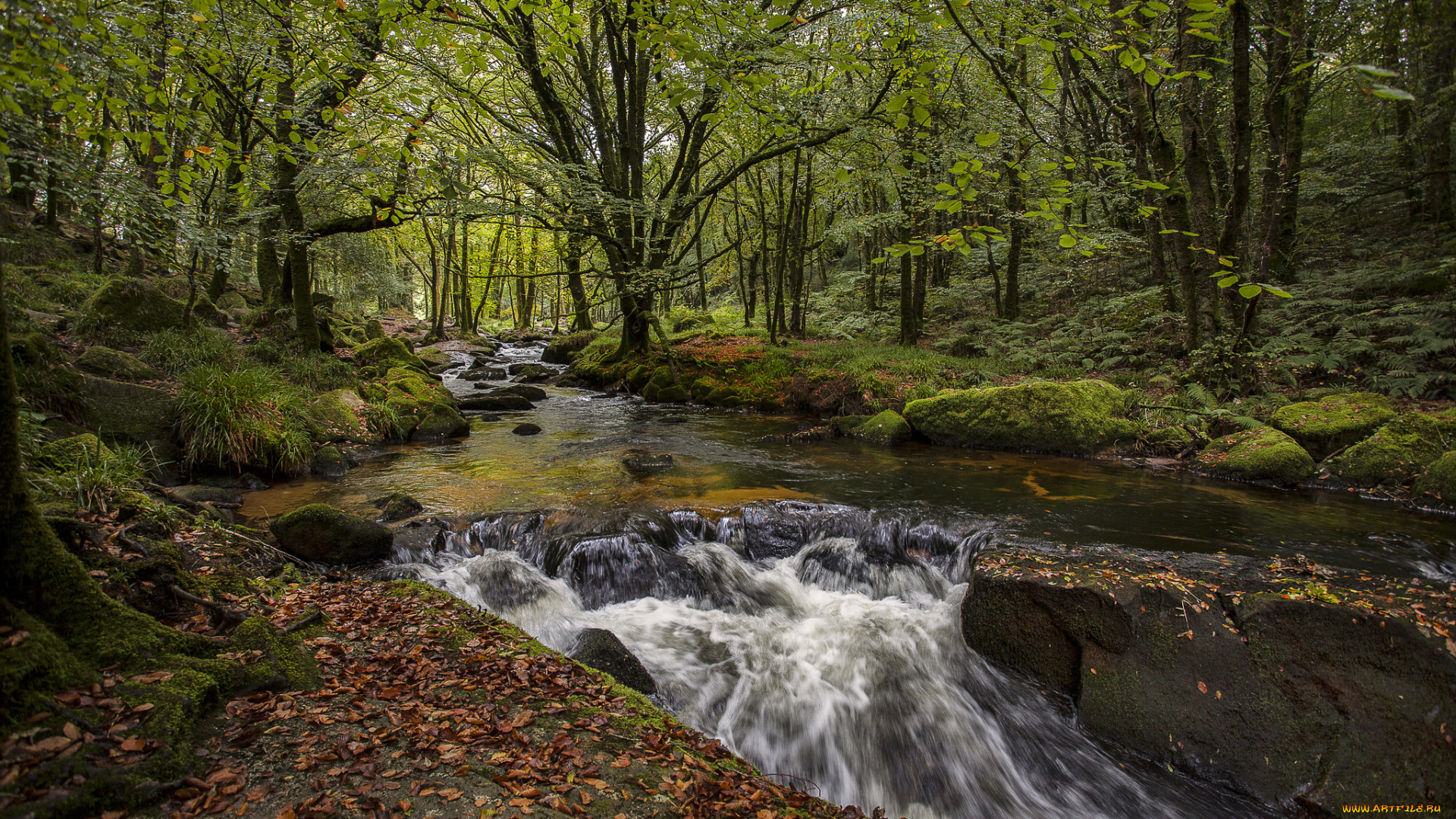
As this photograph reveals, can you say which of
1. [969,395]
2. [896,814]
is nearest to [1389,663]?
[896,814]

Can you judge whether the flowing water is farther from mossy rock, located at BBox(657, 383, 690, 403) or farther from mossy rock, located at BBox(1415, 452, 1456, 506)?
mossy rock, located at BBox(657, 383, 690, 403)

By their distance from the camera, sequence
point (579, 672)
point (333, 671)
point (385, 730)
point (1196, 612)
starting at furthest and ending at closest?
point (1196, 612) → point (579, 672) → point (333, 671) → point (385, 730)

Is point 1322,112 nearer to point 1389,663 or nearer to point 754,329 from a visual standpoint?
point 754,329

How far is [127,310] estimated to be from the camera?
9125 mm

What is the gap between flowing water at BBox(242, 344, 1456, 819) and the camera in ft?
12.7

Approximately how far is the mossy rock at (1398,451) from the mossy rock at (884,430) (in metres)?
5.77

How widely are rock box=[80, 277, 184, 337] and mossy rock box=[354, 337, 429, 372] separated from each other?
3.82m

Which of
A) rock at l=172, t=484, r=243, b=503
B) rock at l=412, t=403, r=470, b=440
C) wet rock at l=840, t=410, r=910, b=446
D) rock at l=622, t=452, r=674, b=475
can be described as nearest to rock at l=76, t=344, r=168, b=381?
rock at l=172, t=484, r=243, b=503

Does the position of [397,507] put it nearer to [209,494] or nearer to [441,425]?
[209,494]

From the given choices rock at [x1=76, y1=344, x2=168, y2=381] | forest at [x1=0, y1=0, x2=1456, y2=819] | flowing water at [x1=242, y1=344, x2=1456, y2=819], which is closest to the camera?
forest at [x1=0, y1=0, x2=1456, y2=819]

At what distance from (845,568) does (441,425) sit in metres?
8.38

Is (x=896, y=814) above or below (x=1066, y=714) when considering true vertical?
below

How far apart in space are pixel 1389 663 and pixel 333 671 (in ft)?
20.3

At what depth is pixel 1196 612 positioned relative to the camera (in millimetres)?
3975
